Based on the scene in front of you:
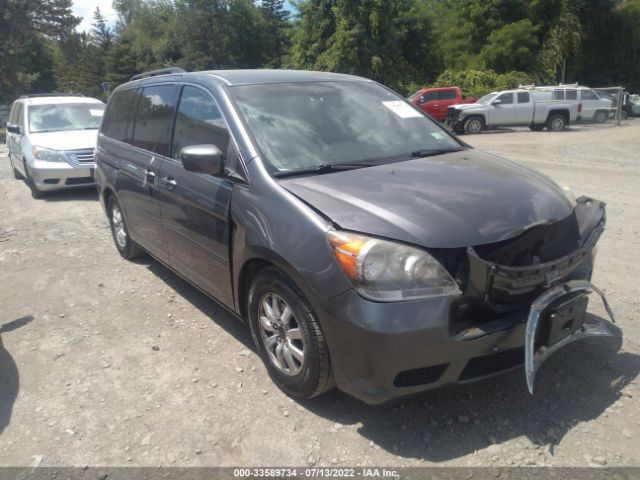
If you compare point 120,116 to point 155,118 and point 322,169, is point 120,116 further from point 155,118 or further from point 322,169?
point 322,169

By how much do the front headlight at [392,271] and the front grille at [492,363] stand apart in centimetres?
41

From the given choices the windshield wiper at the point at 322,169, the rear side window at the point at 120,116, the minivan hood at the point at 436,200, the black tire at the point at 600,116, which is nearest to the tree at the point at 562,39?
the black tire at the point at 600,116

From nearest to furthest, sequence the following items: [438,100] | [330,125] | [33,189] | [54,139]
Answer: [330,125] < [54,139] < [33,189] < [438,100]

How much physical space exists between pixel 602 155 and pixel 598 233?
39.8 feet

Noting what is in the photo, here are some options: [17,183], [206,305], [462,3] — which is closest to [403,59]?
[462,3]

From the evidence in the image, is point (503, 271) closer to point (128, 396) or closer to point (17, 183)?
point (128, 396)

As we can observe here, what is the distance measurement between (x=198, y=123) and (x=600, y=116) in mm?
25238

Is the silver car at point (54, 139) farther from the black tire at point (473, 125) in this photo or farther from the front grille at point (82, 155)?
the black tire at point (473, 125)

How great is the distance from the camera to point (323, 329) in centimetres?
268

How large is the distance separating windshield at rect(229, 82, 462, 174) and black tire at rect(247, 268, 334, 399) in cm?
73

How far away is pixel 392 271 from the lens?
2.51 m

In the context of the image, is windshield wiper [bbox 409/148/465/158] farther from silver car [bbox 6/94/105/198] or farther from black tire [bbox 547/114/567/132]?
black tire [bbox 547/114/567/132]

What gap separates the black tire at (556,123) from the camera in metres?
22.4

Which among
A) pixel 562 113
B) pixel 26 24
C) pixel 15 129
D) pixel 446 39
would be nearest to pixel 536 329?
pixel 15 129
